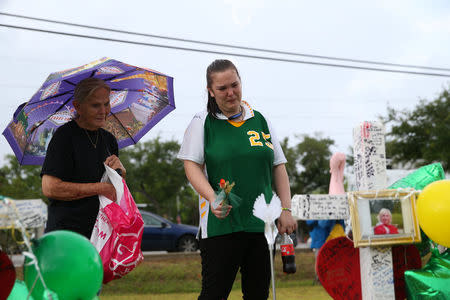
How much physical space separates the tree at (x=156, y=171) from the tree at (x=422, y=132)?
11.7 metres

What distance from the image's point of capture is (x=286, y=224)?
286 centimetres

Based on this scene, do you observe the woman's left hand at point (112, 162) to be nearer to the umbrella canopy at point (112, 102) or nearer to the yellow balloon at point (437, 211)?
the umbrella canopy at point (112, 102)

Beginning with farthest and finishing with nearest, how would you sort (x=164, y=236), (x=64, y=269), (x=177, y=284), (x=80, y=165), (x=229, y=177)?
(x=164, y=236)
(x=177, y=284)
(x=80, y=165)
(x=229, y=177)
(x=64, y=269)

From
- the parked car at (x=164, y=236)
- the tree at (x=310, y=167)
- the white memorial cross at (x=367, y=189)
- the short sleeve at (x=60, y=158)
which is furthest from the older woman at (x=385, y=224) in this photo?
the tree at (x=310, y=167)

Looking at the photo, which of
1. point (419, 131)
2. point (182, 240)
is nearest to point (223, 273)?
point (182, 240)

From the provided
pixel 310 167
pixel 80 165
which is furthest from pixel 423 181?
pixel 310 167

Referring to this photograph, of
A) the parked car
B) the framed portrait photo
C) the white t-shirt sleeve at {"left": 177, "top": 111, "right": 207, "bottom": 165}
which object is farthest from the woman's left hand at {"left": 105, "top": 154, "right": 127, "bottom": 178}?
the parked car

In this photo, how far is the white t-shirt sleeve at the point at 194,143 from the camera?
2850 mm

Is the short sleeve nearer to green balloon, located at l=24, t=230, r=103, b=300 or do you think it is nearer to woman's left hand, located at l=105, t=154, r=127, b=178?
woman's left hand, located at l=105, t=154, r=127, b=178

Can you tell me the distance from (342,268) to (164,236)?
10.6 meters

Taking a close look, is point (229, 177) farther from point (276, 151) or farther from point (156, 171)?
point (156, 171)

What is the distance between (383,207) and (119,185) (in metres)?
1.51

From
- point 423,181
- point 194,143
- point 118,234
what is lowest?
point 118,234

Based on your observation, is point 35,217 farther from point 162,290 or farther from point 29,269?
point 162,290
